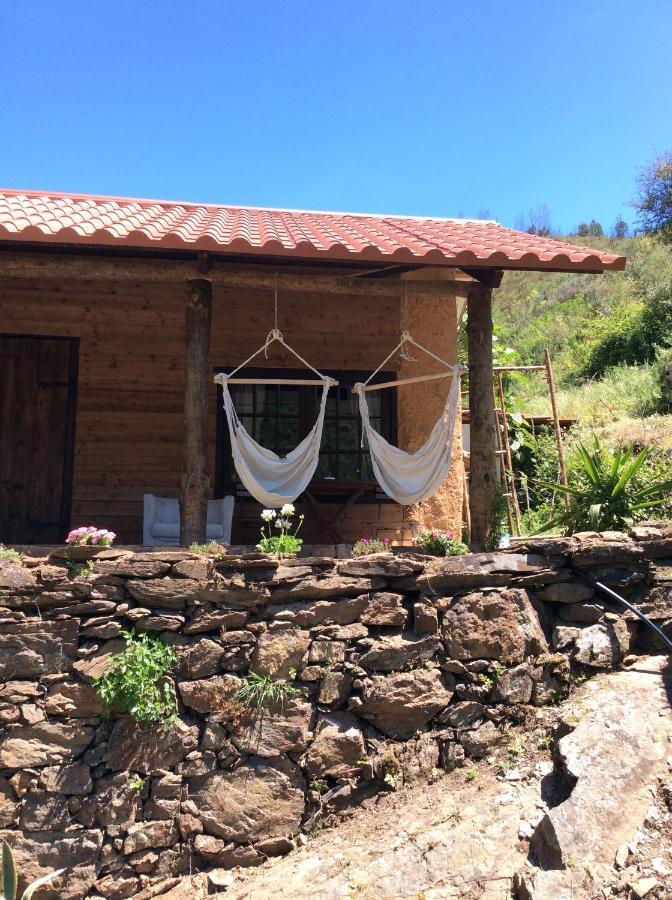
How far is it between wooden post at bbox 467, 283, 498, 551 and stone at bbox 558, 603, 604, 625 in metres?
0.76

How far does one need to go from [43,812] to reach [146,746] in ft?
2.31

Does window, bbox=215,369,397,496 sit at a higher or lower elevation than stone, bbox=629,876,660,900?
higher

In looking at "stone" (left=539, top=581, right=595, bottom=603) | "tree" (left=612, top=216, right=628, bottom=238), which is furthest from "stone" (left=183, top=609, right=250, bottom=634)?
"tree" (left=612, top=216, right=628, bottom=238)

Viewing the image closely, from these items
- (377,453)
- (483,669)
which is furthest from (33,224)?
(483,669)

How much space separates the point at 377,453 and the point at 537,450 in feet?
22.5

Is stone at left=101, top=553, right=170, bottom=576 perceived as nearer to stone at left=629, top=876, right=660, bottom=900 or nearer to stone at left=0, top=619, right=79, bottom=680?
stone at left=0, top=619, right=79, bottom=680

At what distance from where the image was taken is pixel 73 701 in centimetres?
473

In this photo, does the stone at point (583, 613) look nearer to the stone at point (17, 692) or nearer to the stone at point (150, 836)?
the stone at point (150, 836)

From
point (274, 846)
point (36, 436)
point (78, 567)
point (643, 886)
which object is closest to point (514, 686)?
point (643, 886)

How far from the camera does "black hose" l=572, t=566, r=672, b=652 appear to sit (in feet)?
16.5

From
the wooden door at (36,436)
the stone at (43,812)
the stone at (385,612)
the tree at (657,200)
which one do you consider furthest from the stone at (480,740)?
the tree at (657,200)

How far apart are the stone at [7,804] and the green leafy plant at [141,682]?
0.76m

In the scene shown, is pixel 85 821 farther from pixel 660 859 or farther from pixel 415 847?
pixel 660 859

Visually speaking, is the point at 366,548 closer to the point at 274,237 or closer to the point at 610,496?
the point at 610,496
